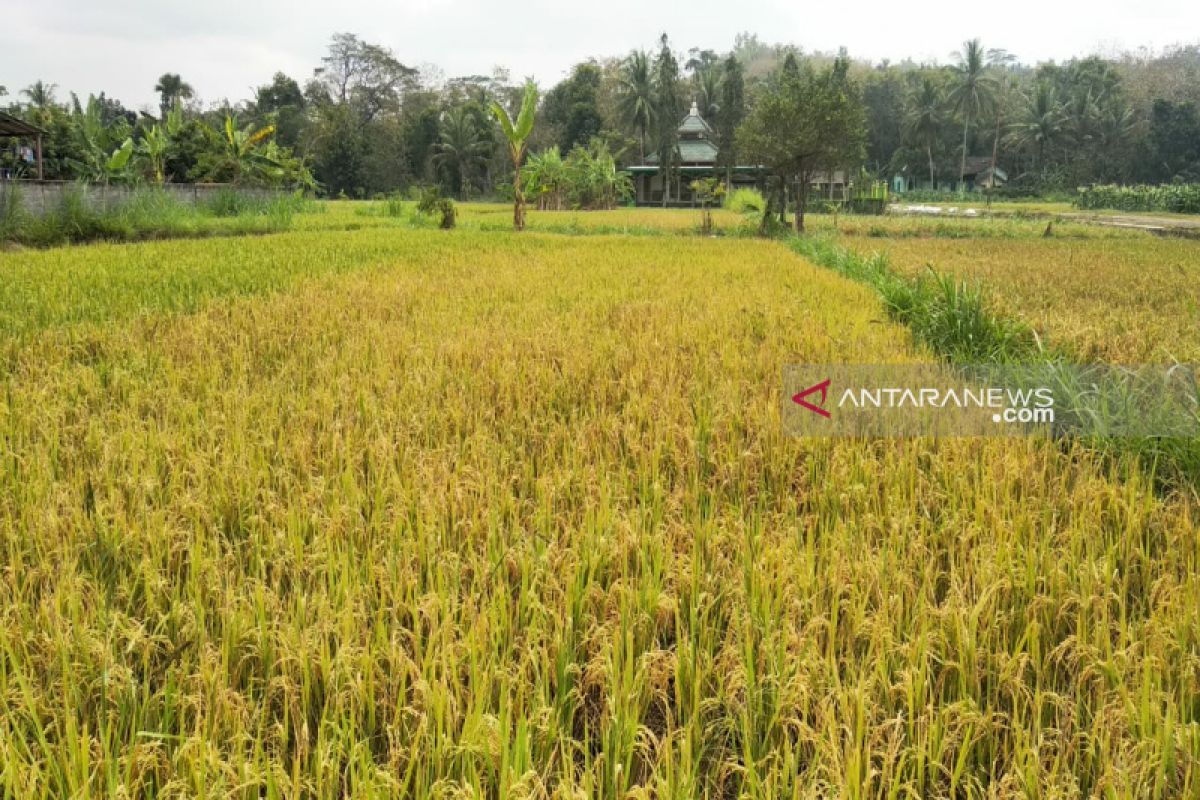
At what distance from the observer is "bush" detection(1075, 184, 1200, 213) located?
32406 millimetres

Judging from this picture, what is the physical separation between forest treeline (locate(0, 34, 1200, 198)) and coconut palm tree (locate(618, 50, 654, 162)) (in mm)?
92

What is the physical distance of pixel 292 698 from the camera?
131 cm

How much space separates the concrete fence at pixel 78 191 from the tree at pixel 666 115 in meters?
25.2

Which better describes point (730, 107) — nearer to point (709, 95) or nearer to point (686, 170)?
point (686, 170)

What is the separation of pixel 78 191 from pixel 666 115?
3094 cm

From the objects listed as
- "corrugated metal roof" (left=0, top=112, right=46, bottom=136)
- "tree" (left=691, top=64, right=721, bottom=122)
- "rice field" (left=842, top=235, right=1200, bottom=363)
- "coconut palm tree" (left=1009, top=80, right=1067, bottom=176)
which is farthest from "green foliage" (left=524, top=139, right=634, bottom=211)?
"coconut palm tree" (left=1009, top=80, right=1067, bottom=176)

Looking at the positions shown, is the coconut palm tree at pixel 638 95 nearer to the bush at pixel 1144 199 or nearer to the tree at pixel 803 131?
the bush at pixel 1144 199

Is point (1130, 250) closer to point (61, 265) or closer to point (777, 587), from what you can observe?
point (777, 587)

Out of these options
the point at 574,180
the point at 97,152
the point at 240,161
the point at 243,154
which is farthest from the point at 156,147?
the point at 574,180

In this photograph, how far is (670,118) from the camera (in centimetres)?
3953

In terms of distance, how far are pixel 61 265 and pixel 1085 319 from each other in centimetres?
911

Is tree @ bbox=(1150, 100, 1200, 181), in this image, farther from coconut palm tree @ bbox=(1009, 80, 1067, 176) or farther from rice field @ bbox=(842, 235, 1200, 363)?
rice field @ bbox=(842, 235, 1200, 363)

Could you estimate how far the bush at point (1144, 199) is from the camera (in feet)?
106

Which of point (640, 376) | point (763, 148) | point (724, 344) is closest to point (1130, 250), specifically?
point (763, 148)
